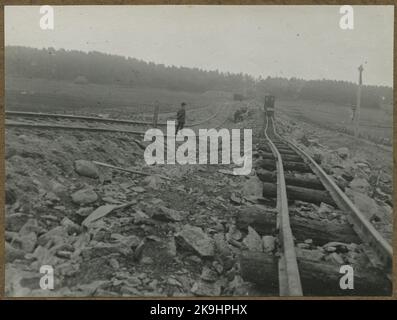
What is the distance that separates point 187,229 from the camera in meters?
4.81

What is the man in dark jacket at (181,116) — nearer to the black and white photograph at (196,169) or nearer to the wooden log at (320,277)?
the black and white photograph at (196,169)

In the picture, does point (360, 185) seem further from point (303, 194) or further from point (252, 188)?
point (252, 188)

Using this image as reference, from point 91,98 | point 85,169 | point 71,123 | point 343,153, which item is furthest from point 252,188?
point 91,98

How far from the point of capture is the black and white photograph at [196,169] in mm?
4391

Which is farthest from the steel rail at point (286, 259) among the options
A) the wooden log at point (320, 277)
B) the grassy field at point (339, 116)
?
the grassy field at point (339, 116)

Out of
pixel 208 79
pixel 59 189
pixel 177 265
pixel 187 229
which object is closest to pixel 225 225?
pixel 187 229

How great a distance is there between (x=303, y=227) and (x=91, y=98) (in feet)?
22.5

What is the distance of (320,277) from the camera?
4.22 meters

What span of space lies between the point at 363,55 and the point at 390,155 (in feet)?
5.45

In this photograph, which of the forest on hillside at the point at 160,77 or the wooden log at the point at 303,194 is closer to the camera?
the wooden log at the point at 303,194

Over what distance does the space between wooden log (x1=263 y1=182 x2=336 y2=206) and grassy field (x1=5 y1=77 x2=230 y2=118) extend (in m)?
3.07

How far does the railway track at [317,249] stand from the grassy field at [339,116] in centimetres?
147

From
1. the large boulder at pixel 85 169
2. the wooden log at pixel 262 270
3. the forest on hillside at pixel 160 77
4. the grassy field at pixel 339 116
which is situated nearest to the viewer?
the wooden log at pixel 262 270
